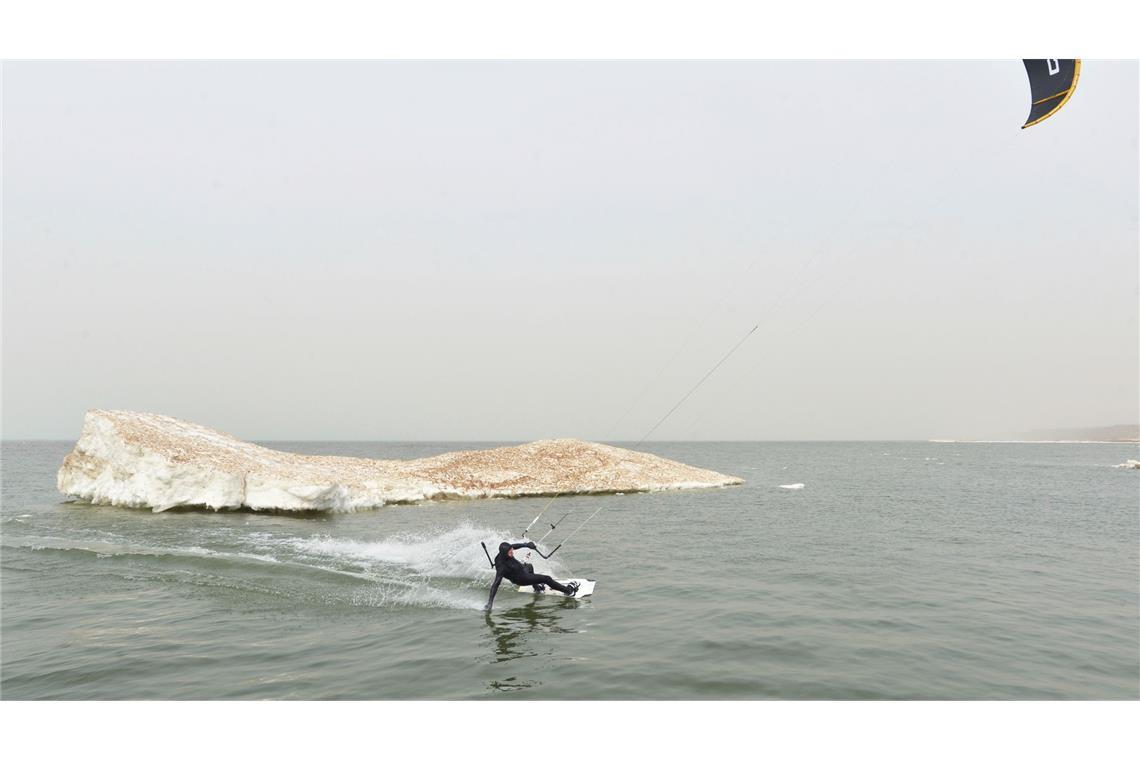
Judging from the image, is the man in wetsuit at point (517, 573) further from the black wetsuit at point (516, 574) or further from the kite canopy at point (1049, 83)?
the kite canopy at point (1049, 83)

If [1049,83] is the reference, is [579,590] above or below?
below

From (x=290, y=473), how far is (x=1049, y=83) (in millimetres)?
34944

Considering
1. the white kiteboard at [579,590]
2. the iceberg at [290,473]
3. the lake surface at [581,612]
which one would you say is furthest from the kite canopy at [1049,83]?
the iceberg at [290,473]

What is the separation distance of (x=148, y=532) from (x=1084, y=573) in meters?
33.3

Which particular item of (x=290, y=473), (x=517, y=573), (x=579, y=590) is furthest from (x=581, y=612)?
(x=290, y=473)

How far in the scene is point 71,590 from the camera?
16312mm

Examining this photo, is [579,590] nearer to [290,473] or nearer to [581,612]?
[581,612]

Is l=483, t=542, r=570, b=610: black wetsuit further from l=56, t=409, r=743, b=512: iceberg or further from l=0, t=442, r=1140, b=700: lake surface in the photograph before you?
l=56, t=409, r=743, b=512: iceberg

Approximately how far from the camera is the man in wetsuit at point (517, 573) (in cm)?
1481

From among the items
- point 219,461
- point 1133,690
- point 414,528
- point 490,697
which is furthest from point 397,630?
point 219,461

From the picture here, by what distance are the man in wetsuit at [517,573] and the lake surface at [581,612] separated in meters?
0.46

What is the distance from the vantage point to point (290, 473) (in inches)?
1328

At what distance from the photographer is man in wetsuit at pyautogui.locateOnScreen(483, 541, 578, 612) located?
14812 mm

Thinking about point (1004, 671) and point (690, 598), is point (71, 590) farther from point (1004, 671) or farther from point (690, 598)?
point (1004, 671)
